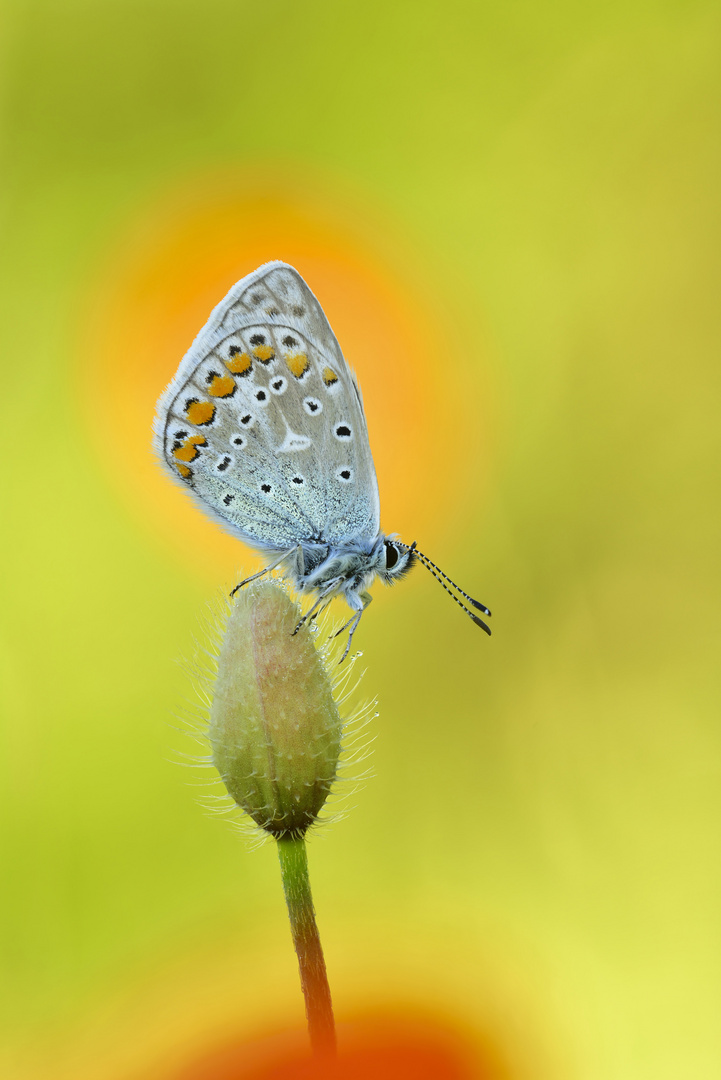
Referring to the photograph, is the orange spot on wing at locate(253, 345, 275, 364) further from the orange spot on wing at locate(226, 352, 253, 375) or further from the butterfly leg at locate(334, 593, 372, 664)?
the butterfly leg at locate(334, 593, 372, 664)

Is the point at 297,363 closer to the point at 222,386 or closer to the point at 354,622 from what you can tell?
the point at 222,386

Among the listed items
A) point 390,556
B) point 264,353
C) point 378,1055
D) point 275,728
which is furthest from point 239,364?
point 378,1055

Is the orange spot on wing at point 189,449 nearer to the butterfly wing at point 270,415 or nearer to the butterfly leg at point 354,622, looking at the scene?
the butterfly wing at point 270,415

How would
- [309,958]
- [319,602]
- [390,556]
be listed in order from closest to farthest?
[309,958] < [319,602] < [390,556]

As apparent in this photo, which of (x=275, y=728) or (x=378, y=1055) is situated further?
(x=378, y=1055)

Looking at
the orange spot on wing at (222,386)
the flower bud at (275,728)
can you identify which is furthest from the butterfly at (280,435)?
the flower bud at (275,728)
